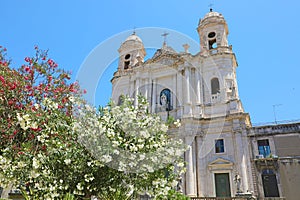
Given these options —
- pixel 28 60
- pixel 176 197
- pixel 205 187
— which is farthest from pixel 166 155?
pixel 205 187

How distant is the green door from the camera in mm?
17859

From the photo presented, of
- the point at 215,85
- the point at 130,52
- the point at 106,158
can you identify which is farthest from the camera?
the point at 130,52

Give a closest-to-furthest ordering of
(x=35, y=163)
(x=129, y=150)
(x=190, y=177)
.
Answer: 1. (x=35, y=163)
2. (x=129, y=150)
3. (x=190, y=177)

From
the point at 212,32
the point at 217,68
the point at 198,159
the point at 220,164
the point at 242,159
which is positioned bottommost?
the point at 220,164

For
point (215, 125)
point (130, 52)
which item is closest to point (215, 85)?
point (215, 125)

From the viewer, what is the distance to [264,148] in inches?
701

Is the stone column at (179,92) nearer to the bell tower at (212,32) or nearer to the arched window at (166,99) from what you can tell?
the arched window at (166,99)

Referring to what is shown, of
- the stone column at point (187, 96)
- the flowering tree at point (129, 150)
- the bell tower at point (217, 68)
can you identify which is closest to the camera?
the flowering tree at point (129, 150)

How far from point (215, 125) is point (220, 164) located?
11.5 ft

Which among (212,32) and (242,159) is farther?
(212,32)

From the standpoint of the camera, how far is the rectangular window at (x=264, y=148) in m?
17.6

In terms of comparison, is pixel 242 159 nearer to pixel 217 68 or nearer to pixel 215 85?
pixel 215 85

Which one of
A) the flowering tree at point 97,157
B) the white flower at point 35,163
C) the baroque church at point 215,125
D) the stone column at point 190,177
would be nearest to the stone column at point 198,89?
the baroque church at point 215,125

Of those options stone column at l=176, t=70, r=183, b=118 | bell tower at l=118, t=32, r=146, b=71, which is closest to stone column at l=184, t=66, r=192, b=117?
stone column at l=176, t=70, r=183, b=118
